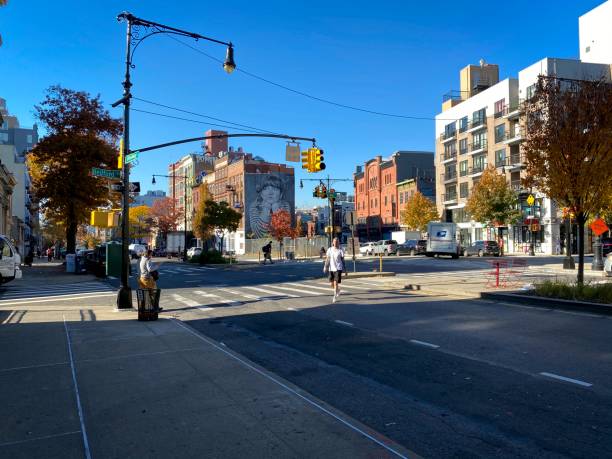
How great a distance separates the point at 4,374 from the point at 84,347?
1.78 metres

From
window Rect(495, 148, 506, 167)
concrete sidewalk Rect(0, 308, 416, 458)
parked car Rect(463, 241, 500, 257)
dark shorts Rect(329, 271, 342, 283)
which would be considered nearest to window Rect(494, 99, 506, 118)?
window Rect(495, 148, 506, 167)

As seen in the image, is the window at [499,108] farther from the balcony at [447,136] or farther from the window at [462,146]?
the balcony at [447,136]

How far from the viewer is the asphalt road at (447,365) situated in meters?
4.79

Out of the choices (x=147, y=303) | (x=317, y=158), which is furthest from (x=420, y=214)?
(x=147, y=303)

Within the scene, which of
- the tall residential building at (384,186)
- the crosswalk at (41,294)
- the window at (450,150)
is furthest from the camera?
the tall residential building at (384,186)

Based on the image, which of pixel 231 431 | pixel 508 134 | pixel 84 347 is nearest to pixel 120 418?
pixel 231 431

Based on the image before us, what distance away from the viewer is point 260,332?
1065cm

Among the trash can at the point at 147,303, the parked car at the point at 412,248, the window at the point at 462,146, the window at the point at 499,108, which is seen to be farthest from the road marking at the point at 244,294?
the window at the point at 462,146

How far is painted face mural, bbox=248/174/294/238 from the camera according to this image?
289 ft

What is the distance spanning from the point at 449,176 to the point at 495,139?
1178 centimetres

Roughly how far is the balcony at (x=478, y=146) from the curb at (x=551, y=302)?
54.0 metres

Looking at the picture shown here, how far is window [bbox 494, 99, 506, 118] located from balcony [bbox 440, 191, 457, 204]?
13258mm

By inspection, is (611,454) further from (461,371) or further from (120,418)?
(120,418)

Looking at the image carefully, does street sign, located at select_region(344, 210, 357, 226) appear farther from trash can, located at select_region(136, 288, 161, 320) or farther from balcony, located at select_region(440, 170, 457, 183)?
balcony, located at select_region(440, 170, 457, 183)
